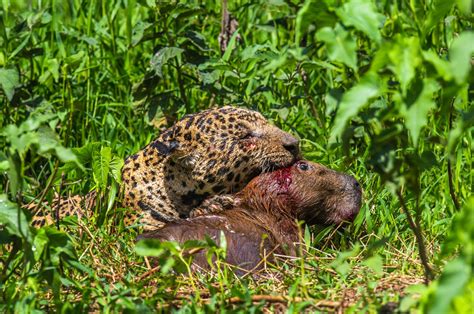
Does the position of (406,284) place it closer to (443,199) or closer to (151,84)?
(443,199)

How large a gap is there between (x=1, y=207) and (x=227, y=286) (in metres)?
0.95

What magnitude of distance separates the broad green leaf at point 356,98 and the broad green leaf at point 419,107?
0.39 feet

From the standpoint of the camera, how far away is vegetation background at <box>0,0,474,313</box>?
11.5 ft

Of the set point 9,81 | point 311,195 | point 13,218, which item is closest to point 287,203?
point 311,195

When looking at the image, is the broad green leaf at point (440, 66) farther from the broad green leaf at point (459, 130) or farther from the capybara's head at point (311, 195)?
the capybara's head at point (311, 195)

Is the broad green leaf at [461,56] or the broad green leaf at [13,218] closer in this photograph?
the broad green leaf at [461,56]

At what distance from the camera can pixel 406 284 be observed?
179 inches

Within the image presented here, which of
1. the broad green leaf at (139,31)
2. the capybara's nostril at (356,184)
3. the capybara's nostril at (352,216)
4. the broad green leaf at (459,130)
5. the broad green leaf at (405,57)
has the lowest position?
the capybara's nostril at (352,216)

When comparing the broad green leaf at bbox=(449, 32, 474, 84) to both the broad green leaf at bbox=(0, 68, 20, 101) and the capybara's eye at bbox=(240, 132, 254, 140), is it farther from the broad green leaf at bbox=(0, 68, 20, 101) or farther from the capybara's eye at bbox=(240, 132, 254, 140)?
the broad green leaf at bbox=(0, 68, 20, 101)

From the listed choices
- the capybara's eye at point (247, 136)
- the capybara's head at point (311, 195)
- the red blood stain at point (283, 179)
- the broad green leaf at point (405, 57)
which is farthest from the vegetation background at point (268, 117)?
the capybara's eye at point (247, 136)

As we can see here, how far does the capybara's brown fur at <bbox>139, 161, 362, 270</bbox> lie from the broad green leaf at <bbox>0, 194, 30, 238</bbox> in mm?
1345

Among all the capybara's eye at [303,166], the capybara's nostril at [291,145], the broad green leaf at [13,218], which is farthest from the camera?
the capybara's nostril at [291,145]

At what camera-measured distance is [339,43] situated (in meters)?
3.52

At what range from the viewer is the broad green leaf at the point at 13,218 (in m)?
3.91
